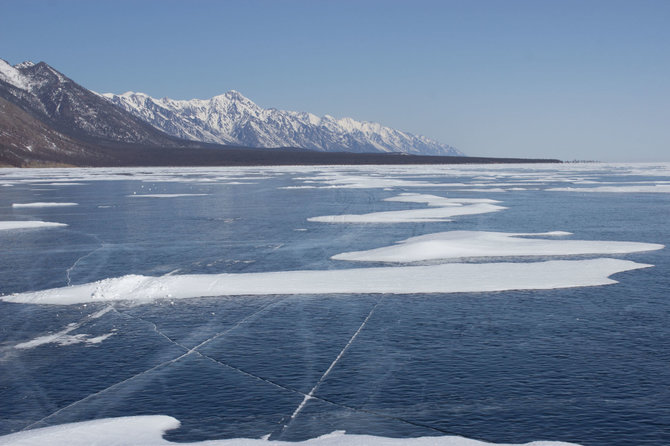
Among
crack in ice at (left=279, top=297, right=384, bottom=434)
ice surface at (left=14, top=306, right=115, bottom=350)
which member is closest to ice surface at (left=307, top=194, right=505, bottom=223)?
crack in ice at (left=279, top=297, right=384, bottom=434)

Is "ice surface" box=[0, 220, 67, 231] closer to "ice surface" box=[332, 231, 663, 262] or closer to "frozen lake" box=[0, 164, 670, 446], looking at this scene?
"frozen lake" box=[0, 164, 670, 446]

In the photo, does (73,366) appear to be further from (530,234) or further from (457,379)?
(530,234)

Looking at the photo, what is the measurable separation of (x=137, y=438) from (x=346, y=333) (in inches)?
172

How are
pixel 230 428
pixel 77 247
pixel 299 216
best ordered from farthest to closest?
pixel 299 216, pixel 77 247, pixel 230 428

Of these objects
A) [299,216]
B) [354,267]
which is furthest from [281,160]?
[354,267]

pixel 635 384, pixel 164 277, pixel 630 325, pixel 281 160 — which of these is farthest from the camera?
pixel 281 160

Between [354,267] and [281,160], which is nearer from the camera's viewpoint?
[354,267]

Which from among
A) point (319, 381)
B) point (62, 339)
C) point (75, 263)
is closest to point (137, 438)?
point (319, 381)

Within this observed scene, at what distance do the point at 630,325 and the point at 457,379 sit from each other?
382 centimetres

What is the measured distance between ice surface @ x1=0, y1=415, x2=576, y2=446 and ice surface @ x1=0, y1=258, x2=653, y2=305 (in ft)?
20.3

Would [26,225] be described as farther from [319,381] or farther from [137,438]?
[137,438]

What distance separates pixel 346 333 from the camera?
1090 cm

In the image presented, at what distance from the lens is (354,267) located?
53.3 feet

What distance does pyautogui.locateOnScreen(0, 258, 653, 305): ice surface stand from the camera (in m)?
13.7
